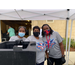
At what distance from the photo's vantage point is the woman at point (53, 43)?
169cm

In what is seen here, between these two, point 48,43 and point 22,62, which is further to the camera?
point 48,43

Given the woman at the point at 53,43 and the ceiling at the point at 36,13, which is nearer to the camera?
the woman at the point at 53,43

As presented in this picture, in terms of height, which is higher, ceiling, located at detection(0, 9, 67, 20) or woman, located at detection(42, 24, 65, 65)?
ceiling, located at detection(0, 9, 67, 20)

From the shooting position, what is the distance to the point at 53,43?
1.71m

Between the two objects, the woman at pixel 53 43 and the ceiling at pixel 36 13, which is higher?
the ceiling at pixel 36 13

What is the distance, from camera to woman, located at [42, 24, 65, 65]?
5.55 feet

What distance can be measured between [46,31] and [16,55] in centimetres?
124

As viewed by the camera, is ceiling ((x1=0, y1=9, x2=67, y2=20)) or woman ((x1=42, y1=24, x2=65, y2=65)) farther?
ceiling ((x1=0, y1=9, x2=67, y2=20))

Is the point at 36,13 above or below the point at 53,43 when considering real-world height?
above

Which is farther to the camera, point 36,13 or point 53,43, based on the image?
point 36,13

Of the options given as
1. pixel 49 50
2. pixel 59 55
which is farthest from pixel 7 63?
pixel 59 55

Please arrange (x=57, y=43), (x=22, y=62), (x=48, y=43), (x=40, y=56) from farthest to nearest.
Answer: (x=57, y=43) < (x=48, y=43) < (x=40, y=56) < (x=22, y=62)

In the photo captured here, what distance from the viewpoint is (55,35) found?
1.75 meters

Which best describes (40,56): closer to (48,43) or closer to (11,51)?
(48,43)
